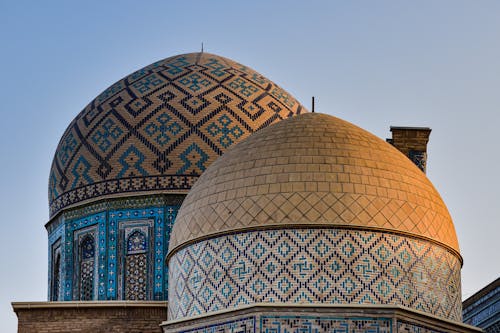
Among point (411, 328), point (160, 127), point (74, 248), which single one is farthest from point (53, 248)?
point (411, 328)

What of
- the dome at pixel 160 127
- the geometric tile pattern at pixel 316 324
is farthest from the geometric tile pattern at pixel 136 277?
the geometric tile pattern at pixel 316 324

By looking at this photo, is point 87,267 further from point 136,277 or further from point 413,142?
point 413,142

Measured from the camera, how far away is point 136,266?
1761 centimetres

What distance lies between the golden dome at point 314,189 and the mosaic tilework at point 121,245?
257 cm

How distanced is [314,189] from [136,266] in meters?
4.37

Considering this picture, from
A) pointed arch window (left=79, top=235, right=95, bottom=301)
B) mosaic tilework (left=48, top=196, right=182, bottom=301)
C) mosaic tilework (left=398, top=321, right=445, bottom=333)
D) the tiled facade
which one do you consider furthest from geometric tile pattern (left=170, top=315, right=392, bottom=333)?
pointed arch window (left=79, top=235, right=95, bottom=301)

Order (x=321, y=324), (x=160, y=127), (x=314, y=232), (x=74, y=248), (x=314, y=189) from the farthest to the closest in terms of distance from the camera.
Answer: (x=160, y=127)
(x=74, y=248)
(x=314, y=189)
(x=314, y=232)
(x=321, y=324)

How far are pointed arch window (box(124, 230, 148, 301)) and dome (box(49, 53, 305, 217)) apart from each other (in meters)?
0.65

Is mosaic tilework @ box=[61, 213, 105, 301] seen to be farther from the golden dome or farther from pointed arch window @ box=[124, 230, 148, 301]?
the golden dome

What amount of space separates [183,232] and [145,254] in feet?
10.0

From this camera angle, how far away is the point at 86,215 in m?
18.2

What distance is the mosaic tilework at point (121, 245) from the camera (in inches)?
689

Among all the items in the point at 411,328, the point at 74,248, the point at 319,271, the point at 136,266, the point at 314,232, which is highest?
the point at 74,248

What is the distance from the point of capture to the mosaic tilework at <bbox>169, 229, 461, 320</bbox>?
13.5 metres
